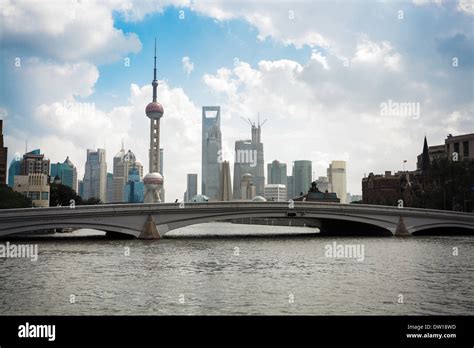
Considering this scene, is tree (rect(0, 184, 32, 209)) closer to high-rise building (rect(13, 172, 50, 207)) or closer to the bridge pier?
high-rise building (rect(13, 172, 50, 207))

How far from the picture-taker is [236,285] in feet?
77.3

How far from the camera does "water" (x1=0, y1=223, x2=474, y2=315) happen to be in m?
18.3

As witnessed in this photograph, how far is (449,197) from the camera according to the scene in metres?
86.4
